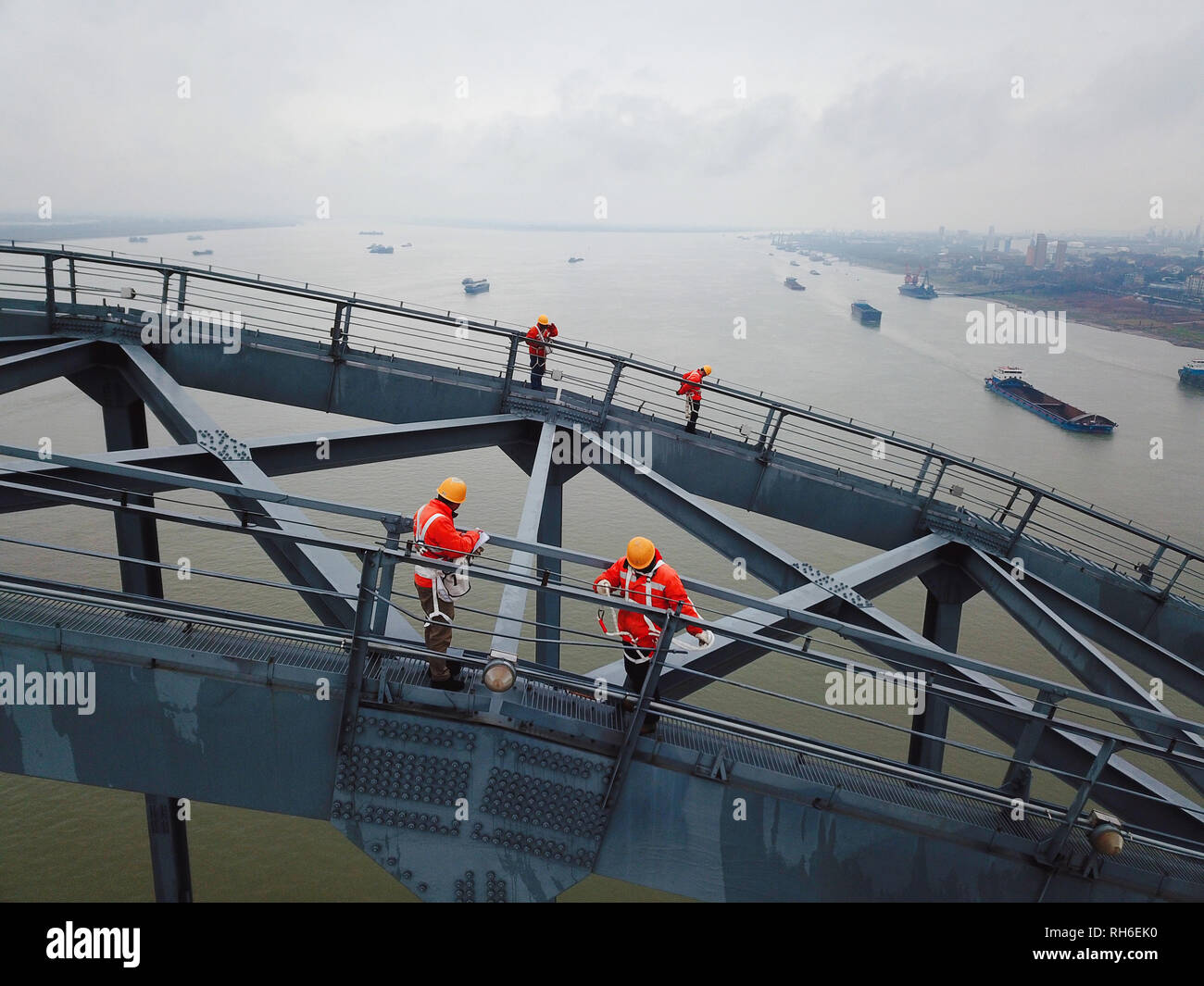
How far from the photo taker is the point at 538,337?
1289 centimetres

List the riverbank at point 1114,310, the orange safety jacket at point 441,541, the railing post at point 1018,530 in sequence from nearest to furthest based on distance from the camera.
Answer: the orange safety jacket at point 441,541 → the railing post at point 1018,530 → the riverbank at point 1114,310

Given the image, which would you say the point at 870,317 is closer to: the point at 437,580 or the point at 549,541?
the point at 549,541

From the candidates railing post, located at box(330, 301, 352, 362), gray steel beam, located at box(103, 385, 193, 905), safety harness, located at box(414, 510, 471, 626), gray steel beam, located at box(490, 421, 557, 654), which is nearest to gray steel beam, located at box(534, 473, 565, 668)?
gray steel beam, located at box(490, 421, 557, 654)

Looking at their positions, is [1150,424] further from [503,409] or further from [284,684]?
[284,684]

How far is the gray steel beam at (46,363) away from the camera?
933 cm

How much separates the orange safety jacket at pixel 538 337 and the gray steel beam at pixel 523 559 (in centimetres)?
141

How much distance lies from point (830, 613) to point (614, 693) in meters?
3.79

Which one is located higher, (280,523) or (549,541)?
(280,523)

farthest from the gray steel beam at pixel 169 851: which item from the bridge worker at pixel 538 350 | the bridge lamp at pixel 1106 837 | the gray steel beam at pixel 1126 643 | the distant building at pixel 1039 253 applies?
the distant building at pixel 1039 253

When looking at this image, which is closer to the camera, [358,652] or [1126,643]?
[358,652]

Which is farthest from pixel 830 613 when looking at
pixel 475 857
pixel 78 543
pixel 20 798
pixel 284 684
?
pixel 78 543

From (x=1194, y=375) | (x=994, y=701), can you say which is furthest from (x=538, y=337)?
(x=1194, y=375)

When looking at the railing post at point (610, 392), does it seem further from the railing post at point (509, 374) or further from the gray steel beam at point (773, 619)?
the gray steel beam at point (773, 619)

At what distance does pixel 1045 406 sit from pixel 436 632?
132ft
